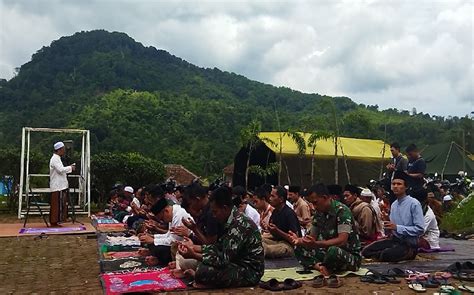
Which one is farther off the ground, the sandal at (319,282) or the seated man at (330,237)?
the seated man at (330,237)

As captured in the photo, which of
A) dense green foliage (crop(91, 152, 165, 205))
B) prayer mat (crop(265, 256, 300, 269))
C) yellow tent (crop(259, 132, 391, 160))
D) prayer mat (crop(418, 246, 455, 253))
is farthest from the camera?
yellow tent (crop(259, 132, 391, 160))

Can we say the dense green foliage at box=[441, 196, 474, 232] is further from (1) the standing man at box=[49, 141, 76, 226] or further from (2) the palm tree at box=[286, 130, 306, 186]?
(2) the palm tree at box=[286, 130, 306, 186]

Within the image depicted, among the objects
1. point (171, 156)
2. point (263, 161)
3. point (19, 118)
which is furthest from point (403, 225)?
point (19, 118)

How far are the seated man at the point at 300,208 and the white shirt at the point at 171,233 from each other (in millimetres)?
2568

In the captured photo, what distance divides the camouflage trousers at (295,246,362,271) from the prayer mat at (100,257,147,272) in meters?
2.00

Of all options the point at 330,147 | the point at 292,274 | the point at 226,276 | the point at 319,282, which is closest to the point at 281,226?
the point at 292,274

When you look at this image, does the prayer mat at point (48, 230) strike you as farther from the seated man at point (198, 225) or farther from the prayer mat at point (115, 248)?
the seated man at point (198, 225)

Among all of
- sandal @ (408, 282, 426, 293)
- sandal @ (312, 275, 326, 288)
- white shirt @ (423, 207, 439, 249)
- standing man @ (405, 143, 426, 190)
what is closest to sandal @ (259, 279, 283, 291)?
sandal @ (312, 275, 326, 288)

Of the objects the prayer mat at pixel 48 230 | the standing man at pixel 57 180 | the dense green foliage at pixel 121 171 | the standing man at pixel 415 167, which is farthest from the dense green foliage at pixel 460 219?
the dense green foliage at pixel 121 171

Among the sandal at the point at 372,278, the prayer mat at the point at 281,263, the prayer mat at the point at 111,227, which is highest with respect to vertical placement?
the sandal at the point at 372,278

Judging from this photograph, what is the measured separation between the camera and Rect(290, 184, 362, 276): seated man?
5.32 m

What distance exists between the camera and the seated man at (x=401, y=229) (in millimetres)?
6277

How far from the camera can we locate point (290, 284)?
16.4 feet

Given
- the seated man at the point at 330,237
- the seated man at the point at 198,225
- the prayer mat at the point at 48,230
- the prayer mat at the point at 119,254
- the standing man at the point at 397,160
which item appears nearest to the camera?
the seated man at the point at 198,225
